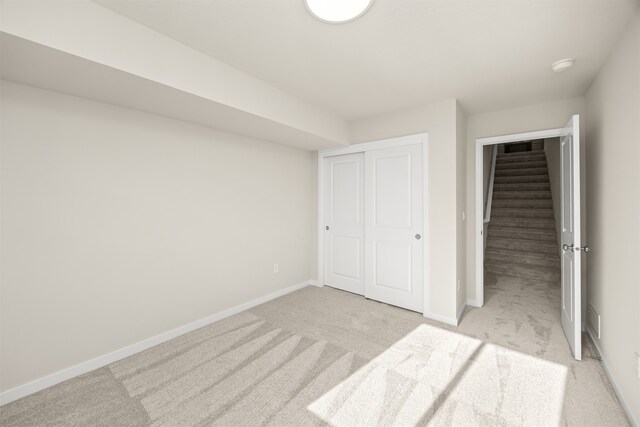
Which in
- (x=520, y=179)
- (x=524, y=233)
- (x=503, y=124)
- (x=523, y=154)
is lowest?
(x=524, y=233)

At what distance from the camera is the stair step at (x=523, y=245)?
4.67 m

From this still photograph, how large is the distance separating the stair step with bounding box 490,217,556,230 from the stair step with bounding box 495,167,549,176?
4.24 feet

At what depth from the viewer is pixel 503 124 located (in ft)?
10.4

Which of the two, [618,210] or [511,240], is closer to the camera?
[618,210]

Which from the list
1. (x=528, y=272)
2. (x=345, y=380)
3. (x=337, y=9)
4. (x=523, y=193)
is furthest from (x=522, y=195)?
(x=337, y=9)

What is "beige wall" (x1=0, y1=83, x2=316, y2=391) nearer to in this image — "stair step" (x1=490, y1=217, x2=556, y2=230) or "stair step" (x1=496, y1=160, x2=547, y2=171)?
"stair step" (x1=490, y1=217, x2=556, y2=230)

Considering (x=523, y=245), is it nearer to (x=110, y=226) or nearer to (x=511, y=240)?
(x=511, y=240)

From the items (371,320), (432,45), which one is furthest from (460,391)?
(432,45)

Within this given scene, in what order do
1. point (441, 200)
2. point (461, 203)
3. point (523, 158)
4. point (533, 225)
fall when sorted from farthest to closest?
A: point (523, 158) < point (533, 225) < point (461, 203) < point (441, 200)

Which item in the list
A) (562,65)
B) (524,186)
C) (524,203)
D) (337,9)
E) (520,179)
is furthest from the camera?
(520,179)

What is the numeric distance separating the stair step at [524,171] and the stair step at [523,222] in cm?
129

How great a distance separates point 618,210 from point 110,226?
3581 mm

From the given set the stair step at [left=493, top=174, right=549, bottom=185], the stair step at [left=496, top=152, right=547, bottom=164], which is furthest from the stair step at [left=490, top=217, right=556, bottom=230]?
the stair step at [left=496, top=152, right=547, bottom=164]

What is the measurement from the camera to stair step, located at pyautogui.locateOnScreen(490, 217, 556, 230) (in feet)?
16.5
